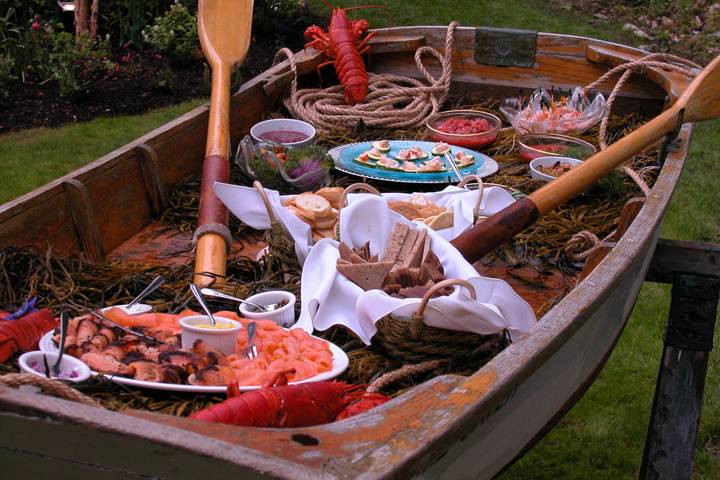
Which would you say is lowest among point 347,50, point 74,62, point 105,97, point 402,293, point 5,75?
point 105,97

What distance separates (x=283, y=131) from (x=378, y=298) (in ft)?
5.64

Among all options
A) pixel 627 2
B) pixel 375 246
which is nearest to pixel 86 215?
pixel 375 246

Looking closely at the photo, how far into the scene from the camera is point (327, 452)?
4.21 ft

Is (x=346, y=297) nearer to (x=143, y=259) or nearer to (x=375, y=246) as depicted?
(x=375, y=246)

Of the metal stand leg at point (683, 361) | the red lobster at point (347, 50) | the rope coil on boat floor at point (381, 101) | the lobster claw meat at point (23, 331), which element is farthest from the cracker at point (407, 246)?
the red lobster at point (347, 50)

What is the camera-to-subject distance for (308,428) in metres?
1.35

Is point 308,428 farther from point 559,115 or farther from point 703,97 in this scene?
point 559,115

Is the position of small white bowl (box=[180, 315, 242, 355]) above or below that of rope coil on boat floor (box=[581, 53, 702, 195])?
below

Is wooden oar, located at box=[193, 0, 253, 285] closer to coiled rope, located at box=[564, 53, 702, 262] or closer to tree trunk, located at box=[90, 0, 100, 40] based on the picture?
coiled rope, located at box=[564, 53, 702, 262]

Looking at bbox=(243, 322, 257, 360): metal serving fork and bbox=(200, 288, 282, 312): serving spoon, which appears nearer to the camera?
bbox=(243, 322, 257, 360): metal serving fork

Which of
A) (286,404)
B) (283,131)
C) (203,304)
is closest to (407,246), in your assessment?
(203,304)

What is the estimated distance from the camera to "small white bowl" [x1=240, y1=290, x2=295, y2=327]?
2215 millimetres

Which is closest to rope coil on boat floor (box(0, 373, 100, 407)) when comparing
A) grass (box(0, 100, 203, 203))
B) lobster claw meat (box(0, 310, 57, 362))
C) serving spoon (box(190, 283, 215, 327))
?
lobster claw meat (box(0, 310, 57, 362))

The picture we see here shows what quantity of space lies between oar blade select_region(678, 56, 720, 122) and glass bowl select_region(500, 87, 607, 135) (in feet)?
2.10
